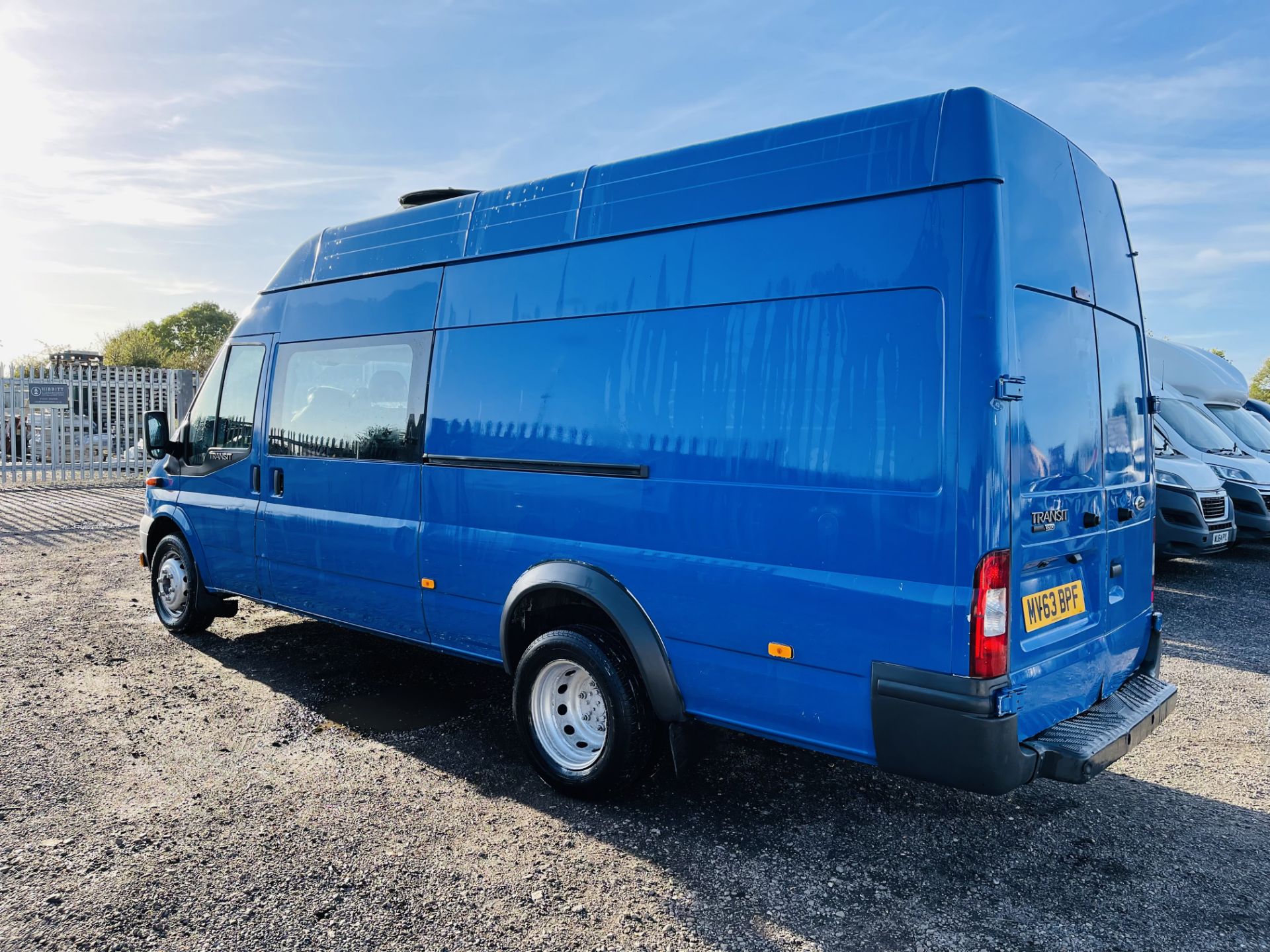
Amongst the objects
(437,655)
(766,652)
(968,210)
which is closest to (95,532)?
(437,655)

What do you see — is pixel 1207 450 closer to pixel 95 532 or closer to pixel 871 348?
pixel 871 348

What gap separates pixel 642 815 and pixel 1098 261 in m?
3.06

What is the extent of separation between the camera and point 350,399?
513 centimetres

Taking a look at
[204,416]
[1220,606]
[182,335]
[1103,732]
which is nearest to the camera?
[1103,732]

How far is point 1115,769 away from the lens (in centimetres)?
446

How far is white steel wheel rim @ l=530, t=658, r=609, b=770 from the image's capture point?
13.2 feet

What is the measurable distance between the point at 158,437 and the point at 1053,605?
5979 millimetres

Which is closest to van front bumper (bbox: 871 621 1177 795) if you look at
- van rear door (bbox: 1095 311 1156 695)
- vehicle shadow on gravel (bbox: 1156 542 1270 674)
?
van rear door (bbox: 1095 311 1156 695)

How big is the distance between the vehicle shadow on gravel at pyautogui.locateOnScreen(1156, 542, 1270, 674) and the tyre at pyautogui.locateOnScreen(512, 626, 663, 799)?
5.09 m

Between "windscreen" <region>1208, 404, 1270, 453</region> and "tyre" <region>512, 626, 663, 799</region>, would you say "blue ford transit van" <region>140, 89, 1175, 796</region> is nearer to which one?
"tyre" <region>512, 626, 663, 799</region>

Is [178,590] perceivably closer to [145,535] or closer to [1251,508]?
[145,535]

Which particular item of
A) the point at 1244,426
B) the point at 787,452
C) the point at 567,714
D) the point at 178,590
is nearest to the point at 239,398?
the point at 178,590

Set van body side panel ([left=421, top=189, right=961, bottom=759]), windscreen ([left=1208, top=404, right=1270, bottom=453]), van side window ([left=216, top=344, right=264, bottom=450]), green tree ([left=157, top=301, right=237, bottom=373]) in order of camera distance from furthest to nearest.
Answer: green tree ([left=157, top=301, right=237, bottom=373]) → windscreen ([left=1208, top=404, right=1270, bottom=453]) → van side window ([left=216, top=344, right=264, bottom=450]) → van body side panel ([left=421, top=189, right=961, bottom=759])

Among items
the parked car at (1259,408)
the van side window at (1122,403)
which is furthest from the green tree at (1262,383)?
the van side window at (1122,403)
